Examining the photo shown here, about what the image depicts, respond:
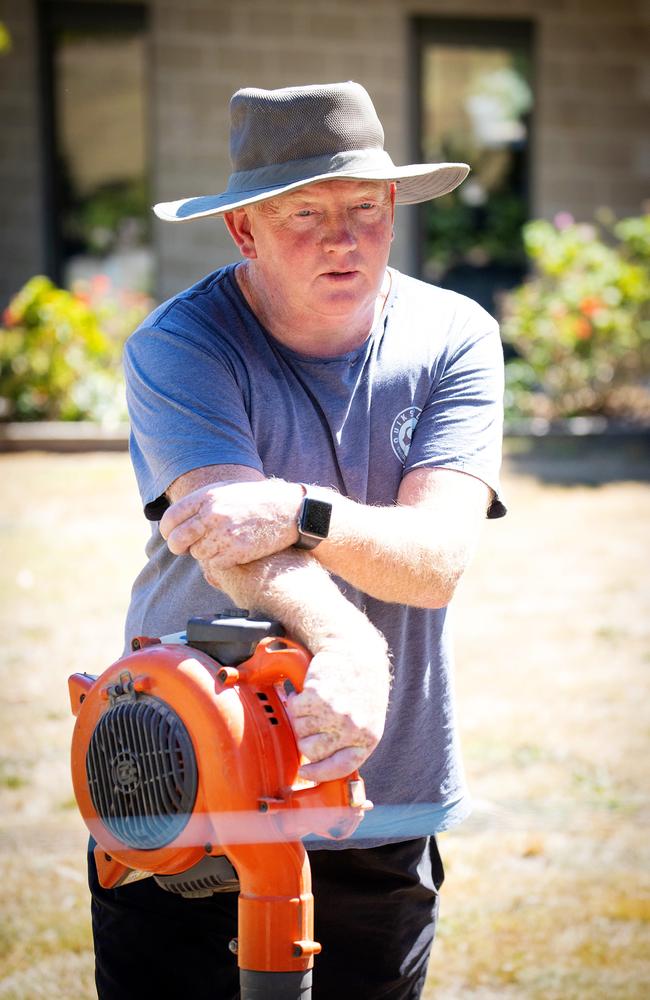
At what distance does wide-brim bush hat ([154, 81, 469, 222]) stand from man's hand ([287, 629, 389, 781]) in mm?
820

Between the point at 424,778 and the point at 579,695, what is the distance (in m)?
3.15

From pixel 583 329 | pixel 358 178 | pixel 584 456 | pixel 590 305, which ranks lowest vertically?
pixel 584 456

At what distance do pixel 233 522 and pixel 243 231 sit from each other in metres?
0.66

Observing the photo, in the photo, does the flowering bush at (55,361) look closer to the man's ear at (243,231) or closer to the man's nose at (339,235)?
the man's ear at (243,231)

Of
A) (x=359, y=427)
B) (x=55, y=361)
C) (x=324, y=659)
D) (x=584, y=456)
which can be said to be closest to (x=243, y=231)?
(x=359, y=427)

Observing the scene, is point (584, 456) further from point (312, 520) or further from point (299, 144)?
point (312, 520)

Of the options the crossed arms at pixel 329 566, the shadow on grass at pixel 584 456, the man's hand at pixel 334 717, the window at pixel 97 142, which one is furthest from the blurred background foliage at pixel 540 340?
the man's hand at pixel 334 717

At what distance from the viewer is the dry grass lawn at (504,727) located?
3.63 metres

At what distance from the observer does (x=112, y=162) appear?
10961mm

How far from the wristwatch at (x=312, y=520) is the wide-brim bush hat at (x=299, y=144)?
53cm

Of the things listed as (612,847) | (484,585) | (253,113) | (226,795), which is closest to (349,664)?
(226,795)

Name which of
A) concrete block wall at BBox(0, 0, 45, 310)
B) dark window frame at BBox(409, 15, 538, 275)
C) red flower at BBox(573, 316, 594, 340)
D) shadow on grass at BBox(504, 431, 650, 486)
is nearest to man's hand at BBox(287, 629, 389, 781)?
shadow on grass at BBox(504, 431, 650, 486)

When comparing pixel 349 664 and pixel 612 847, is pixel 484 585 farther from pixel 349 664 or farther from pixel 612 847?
pixel 349 664

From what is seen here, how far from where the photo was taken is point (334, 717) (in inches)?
67.9
